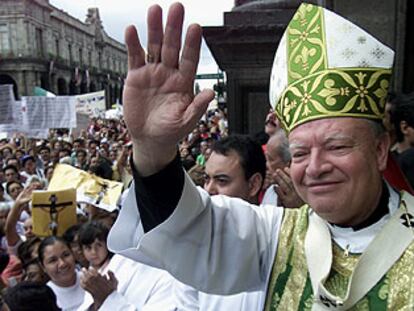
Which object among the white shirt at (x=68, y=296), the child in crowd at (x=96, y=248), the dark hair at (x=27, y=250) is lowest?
the white shirt at (x=68, y=296)

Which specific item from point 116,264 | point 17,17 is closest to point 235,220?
point 116,264

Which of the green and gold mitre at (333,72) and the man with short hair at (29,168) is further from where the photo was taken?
the man with short hair at (29,168)

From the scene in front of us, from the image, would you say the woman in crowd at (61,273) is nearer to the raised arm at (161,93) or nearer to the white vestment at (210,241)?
the white vestment at (210,241)

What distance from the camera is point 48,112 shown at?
419 inches

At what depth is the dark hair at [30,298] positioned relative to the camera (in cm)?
298

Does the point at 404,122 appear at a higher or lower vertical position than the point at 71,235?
higher

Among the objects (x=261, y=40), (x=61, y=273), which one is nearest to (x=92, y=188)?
(x=61, y=273)

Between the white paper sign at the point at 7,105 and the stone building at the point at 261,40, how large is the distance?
17.8ft

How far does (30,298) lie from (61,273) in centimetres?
87

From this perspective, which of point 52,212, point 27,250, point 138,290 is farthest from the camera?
point 52,212

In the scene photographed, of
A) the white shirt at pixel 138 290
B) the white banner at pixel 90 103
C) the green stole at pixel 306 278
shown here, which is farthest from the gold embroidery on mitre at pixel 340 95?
the white banner at pixel 90 103

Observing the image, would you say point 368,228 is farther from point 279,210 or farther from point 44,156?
point 44,156

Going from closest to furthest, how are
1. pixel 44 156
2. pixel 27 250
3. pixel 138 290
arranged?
pixel 138 290 → pixel 27 250 → pixel 44 156

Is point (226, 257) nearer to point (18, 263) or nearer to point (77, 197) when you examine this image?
point (18, 263)
